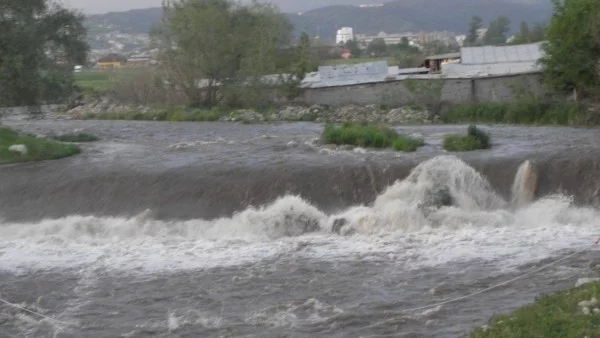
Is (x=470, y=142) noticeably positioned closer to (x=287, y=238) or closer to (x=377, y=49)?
(x=287, y=238)

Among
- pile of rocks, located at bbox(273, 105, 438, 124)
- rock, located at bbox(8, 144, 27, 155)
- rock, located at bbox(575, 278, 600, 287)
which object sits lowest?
pile of rocks, located at bbox(273, 105, 438, 124)

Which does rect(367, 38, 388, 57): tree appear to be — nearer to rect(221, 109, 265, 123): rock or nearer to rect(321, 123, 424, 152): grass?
rect(221, 109, 265, 123): rock

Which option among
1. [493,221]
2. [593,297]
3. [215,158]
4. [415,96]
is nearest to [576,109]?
[415,96]

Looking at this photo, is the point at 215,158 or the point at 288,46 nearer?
the point at 215,158

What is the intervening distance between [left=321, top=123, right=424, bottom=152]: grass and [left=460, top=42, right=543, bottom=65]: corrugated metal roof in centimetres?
2776

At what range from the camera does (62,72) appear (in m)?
35.7

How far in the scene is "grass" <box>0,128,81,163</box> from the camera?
27.6 m

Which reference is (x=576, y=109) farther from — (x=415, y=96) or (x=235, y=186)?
(x=235, y=186)

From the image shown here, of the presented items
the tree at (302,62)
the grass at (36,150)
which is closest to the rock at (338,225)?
Result: the grass at (36,150)

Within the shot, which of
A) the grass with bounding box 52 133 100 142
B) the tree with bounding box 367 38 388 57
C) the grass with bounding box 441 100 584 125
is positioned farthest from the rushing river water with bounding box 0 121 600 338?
the tree with bounding box 367 38 388 57

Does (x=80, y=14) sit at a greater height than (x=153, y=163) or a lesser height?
greater

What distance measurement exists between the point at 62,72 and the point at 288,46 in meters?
25.6

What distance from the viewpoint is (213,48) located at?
175 feet

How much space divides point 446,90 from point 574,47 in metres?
9.11
